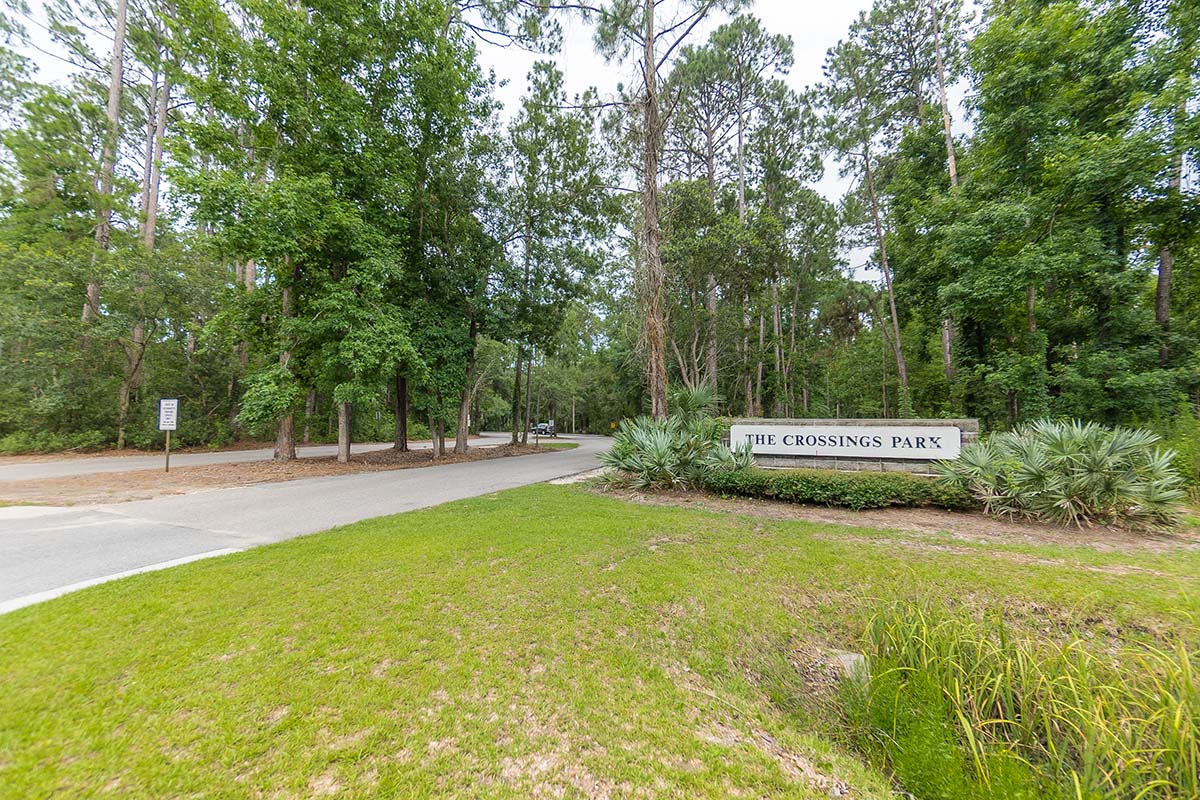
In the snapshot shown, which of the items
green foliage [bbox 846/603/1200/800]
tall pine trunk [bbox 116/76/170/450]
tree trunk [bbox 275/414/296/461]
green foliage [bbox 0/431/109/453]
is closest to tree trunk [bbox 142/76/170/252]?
tall pine trunk [bbox 116/76/170/450]

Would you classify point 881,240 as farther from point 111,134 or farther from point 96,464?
point 111,134

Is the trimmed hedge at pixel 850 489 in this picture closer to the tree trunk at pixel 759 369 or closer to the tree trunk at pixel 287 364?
the tree trunk at pixel 287 364

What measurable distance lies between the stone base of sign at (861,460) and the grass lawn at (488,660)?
2966 mm

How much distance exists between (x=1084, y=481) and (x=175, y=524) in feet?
43.4

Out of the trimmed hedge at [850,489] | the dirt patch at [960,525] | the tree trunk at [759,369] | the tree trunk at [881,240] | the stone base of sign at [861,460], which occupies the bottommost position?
the dirt patch at [960,525]

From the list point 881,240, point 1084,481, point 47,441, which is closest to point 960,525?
point 1084,481

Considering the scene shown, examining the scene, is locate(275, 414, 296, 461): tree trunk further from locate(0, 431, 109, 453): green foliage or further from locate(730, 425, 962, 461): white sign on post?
locate(730, 425, 962, 461): white sign on post

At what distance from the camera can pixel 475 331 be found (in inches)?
643

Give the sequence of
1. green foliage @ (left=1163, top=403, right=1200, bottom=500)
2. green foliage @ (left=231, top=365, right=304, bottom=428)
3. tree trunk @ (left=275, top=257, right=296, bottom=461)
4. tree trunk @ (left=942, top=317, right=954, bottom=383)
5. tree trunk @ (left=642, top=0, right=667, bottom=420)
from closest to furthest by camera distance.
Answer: green foliage @ (left=1163, top=403, right=1200, bottom=500)
tree trunk @ (left=642, top=0, right=667, bottom=420)
green foliage @ (left=231, top=365, right=304, bottom=428)
tree trunk @ (left=275, top=257, right=296, bottom=461)
tree trunk @ (left=942, top=317, right=954, bottom=383)

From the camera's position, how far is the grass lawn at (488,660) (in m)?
1.88

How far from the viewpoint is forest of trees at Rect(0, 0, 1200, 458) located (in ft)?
33.8

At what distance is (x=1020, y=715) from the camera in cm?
248

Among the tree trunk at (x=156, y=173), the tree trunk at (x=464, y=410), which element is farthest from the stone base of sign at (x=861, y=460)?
the tree trunk at (x=156, y=173)

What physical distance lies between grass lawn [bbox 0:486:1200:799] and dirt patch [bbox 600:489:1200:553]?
39 cm
